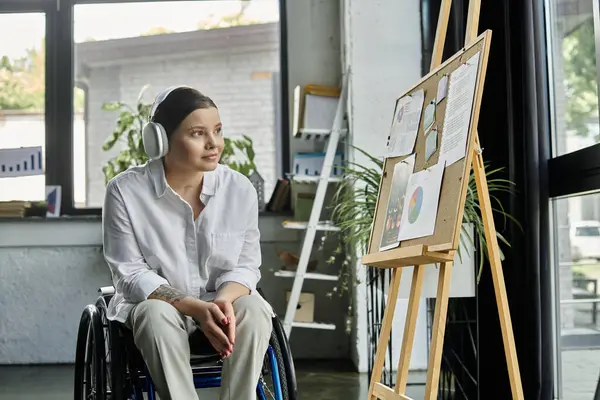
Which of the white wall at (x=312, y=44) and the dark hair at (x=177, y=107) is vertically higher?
the white wall at (x=312, y=44)

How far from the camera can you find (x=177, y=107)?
2350 millimetres

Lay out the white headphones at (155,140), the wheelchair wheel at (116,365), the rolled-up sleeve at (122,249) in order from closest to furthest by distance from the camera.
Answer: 1. the wheelchair wheel at (116,365)
2. the rolled-up sleeve at (122,249)
3. the white headphones at (155,140)

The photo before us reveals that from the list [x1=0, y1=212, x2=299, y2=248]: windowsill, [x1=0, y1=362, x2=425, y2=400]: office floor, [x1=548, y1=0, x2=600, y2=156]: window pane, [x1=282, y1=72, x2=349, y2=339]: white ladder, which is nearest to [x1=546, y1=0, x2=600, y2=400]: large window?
[x1=548, y1=0, x2=600, y2=156]: window pane

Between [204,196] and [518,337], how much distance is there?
1.26m

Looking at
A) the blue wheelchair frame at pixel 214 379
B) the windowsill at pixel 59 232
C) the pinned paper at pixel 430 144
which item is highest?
the pinned paper at pixel 430 144

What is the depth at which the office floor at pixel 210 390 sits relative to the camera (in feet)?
11.5

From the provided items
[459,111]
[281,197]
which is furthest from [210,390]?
[459,111]

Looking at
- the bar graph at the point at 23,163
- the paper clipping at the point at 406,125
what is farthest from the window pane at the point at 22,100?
the paper clipping at the point at 406,125

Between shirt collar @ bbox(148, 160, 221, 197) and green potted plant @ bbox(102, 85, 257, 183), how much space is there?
6.94 ft

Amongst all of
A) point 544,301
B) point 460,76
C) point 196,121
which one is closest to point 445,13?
point 460,76

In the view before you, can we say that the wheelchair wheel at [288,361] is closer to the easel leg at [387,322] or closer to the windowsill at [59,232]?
the easel leg at [387,322]

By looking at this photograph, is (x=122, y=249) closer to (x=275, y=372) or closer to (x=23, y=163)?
(x=275, y=372)

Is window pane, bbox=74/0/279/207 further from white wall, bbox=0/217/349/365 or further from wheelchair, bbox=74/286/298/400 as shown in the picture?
wheelchair, bbox=74/286/298/400

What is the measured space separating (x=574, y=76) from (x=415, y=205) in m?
0.80
